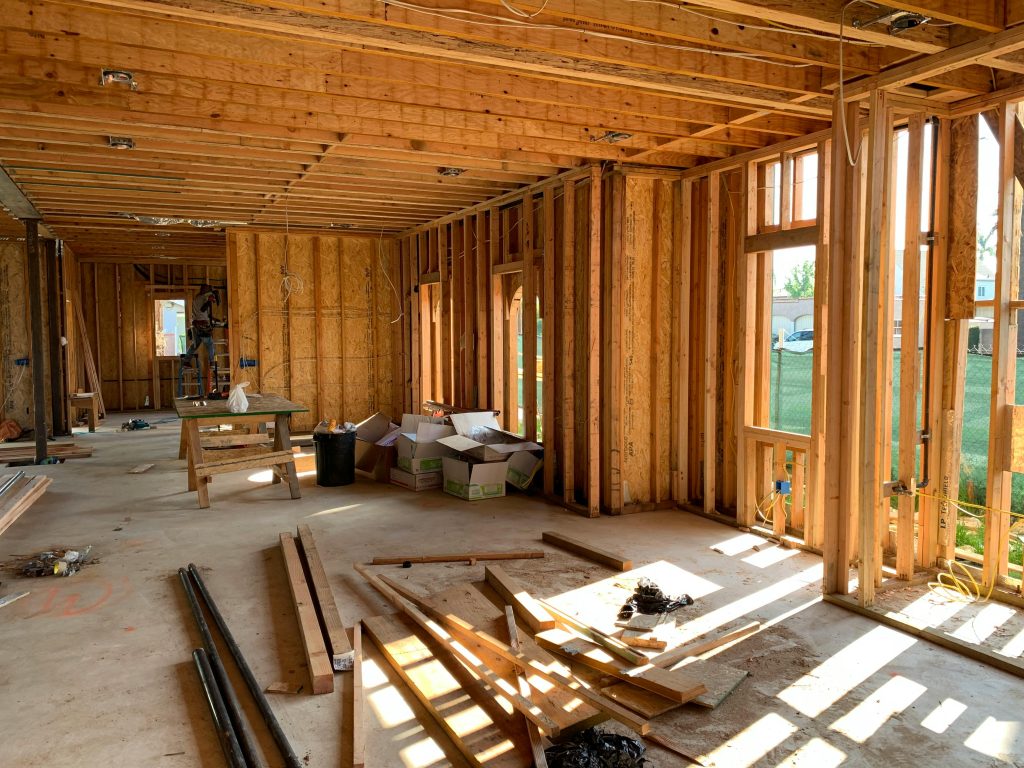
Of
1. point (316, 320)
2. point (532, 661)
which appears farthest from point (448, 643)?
point (316, 320)

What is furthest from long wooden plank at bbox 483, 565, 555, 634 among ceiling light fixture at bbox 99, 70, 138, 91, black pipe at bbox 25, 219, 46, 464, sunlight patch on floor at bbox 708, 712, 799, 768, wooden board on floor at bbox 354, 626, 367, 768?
black pipe at bbox 25, 219, 46, 464

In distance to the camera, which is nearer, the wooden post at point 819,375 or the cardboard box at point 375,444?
the wooden post at point 819,375

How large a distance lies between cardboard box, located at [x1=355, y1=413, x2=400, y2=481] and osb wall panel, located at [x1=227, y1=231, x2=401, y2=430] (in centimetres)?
279

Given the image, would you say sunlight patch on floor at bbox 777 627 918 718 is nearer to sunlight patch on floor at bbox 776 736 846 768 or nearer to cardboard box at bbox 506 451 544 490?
sunlight patch on floor at bbox 776 736 846 768

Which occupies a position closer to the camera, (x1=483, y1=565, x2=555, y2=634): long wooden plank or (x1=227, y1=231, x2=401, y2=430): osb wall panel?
(x1=483, y1=565, x2=555, y2=634): long wooden plank

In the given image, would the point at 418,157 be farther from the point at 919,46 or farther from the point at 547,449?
the point at 919,46

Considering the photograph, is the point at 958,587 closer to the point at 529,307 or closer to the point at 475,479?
the point at 475,479

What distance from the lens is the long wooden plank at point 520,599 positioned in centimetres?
392

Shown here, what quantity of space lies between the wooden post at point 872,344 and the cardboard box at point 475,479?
371 cm

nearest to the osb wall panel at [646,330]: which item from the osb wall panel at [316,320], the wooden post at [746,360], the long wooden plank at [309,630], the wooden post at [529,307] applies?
the wooden post at [746,360]

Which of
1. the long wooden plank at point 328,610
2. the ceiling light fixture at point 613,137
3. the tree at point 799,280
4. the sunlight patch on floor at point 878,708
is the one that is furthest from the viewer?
the tree at point 799,280

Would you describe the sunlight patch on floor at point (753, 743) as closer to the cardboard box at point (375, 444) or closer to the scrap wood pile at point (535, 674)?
the scrap wood pile at point (535, 674)

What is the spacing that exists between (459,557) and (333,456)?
320 cm

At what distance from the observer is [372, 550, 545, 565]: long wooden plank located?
512 cm
